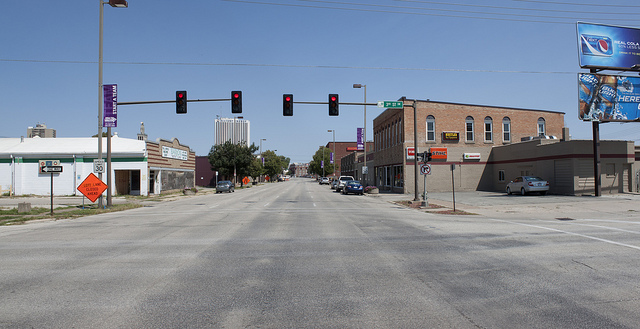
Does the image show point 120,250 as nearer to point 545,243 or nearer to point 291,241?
point 291,241

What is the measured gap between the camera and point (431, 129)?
38312 mm

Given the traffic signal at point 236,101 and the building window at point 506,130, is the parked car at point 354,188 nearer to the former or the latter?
the building window at point 506,130

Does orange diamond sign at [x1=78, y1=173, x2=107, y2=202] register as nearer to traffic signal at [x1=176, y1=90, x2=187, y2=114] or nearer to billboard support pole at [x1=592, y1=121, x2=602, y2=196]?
traffic signal at [x1=176, y1=90, x2=187, y2=114]

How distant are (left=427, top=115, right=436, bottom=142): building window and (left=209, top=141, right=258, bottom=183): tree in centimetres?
3413

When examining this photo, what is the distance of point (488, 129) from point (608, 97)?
1354cm

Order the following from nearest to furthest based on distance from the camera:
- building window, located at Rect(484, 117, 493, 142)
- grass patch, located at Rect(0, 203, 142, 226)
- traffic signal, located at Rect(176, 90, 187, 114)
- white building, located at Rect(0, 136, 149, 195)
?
1. grass patch, located at Rect(0, 203, 142, 226)
2. traffic signal, located at Rect(176, 90, 187, 114)
3. white building, located at Rect(0, 136, 149, 195)
4. building window, located at Rect(484, 117, 493, 142)

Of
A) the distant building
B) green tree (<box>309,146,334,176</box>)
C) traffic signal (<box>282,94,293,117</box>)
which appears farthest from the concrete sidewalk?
green tree (<box>309,146,334,176</box>)

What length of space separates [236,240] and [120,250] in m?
2.81

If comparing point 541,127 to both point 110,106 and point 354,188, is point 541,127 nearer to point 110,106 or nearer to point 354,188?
point 354,188

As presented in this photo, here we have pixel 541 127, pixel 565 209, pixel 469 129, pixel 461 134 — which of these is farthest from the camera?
pixel 541 127

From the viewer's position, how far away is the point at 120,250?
9227 millimetres

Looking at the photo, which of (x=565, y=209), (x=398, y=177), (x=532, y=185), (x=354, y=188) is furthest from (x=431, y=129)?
(x=565, y=209)

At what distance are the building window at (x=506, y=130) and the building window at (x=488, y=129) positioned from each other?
148 centimetres

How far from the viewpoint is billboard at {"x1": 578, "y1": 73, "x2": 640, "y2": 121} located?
26.2 meters
